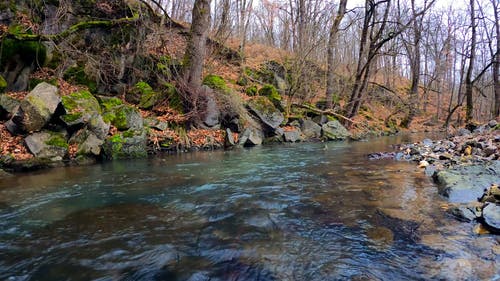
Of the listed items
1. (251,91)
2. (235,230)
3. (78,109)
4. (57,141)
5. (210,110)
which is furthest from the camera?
(251,91)

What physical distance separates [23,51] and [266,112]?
8.48m

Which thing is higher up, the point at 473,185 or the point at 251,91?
the point at 251,91

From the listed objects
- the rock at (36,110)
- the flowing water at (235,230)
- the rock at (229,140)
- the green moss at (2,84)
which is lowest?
the flowing water at (235,230)

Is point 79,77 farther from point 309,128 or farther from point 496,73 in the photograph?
point 496,73

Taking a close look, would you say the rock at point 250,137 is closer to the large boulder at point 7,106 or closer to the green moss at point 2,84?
the large boulder at point 7,106

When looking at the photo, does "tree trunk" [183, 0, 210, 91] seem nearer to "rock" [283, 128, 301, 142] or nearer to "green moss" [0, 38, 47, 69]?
"rock" [283, 128, 301, 142]

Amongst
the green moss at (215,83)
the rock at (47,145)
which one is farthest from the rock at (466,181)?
the green moss at (215,83)

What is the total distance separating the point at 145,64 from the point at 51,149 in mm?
6003

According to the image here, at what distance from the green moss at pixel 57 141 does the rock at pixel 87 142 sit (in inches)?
14.2

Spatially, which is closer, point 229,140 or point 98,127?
point 98,127

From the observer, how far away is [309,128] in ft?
49.6

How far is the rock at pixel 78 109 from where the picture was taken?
26.8 ft

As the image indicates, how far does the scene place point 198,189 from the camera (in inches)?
211

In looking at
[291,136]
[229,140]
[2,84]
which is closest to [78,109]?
[2,84]
